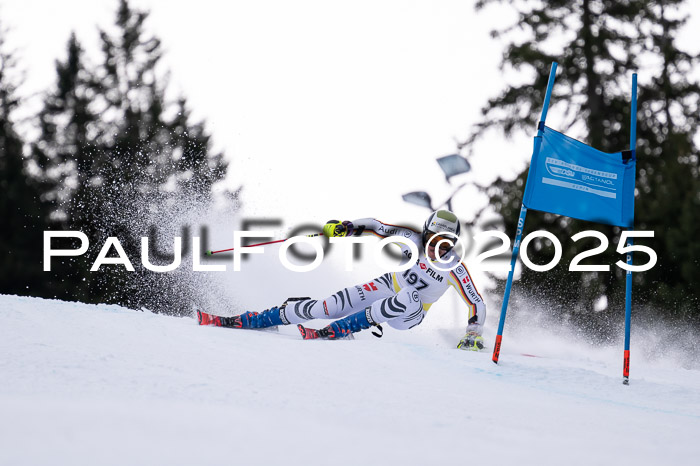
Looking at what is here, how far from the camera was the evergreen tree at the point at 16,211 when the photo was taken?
62.5 feet

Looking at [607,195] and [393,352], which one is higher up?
[607,195]

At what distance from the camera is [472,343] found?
6473 millimetres

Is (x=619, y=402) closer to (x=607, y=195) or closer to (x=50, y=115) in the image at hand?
(x=607, y=195)

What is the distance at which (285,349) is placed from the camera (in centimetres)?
510

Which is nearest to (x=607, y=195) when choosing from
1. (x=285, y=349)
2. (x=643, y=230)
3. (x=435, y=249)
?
(x=435, y=249)

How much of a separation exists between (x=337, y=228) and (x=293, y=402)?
9.91ft

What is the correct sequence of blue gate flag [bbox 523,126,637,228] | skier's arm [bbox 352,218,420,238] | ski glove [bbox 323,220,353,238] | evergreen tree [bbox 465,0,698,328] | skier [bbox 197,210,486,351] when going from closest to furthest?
blue gate flag [bbox 523,126,637,228]
skier [bbox 197,210,486,351]
ski glove [bbox 323,220,353,238]
skier's arm [bbox 352,218,420,238]
evergreen tree [bbox 465,0,698,328]

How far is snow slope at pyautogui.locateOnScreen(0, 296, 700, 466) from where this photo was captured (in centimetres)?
283

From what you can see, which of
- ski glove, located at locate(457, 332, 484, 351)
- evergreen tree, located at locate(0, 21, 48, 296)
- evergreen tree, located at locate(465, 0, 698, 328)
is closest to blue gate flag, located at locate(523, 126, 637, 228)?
ski glove, located at locate(457, 332, 484, 351)

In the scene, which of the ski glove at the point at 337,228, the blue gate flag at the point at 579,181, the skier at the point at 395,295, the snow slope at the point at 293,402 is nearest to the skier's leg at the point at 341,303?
the skier at the point at 395,295

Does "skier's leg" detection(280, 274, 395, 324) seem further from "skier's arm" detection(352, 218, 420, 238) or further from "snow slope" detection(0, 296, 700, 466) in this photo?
"snow slope" detection(0, 296, 700, 466)

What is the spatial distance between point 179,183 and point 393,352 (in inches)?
640

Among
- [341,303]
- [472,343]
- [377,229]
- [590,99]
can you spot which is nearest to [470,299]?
[472,343]

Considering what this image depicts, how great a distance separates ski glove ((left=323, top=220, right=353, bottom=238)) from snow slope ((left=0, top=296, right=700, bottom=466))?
122cm
